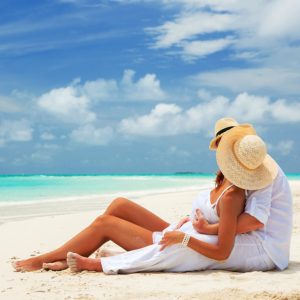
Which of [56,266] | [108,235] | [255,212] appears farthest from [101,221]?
[255,212]

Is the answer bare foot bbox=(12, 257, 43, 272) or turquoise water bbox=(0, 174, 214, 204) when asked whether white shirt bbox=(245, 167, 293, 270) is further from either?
turquoise water bbox=(0, 174, 214, 204)

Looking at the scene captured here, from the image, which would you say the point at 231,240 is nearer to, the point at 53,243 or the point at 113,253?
the point at 113,253

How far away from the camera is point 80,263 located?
5.09m

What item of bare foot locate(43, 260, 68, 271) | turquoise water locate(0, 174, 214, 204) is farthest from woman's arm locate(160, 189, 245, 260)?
turquoise water locate(0, 174, 214, 204)

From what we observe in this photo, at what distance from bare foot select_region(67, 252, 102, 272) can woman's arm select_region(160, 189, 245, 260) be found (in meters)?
0.66

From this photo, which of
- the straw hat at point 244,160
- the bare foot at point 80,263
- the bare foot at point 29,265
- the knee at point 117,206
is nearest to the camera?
the straw hat at point 244,160

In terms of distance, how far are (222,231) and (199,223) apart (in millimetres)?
270

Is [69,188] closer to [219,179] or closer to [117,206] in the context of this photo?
[117,206]

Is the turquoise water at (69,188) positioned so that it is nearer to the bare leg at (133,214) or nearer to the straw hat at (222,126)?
the bare leg at (133,214)

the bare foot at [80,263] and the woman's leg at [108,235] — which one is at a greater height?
the woman's leg at [108,235]

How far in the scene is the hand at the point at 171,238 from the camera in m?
4.89

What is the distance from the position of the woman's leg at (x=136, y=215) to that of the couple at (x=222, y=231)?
0.17 ft

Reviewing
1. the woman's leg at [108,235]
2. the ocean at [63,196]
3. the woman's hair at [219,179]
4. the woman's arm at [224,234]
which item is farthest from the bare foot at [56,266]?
the ocean at [63,196]

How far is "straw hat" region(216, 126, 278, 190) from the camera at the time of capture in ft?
15.4
